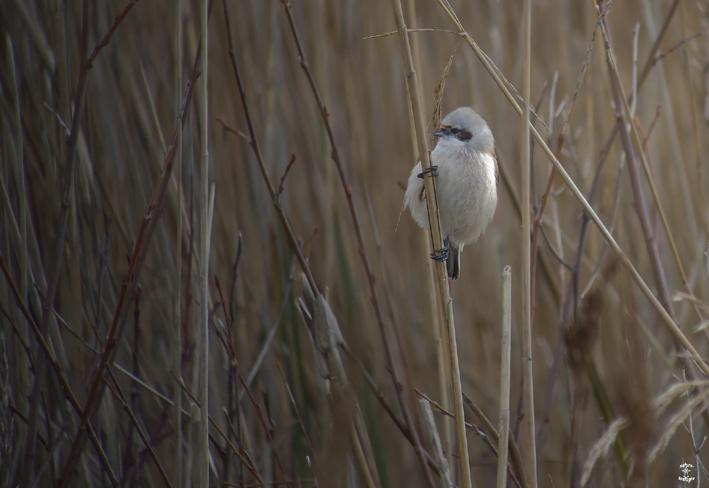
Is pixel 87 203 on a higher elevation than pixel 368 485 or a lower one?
higher

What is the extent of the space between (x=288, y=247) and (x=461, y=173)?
555 millimetres

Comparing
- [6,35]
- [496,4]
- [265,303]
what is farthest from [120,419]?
[496,4]

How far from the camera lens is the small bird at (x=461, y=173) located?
51.8 inches

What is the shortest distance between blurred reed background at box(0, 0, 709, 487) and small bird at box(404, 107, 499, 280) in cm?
13

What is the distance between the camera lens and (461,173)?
1.32m

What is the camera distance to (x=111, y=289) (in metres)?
1.33

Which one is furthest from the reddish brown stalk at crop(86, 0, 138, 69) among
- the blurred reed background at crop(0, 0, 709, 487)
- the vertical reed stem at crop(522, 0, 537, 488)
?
the vertical reed stem at crop(522, 0, 537, 488)

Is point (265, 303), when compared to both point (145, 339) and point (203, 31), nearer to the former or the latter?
point (145, 339)

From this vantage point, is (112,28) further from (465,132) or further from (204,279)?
(465,132)

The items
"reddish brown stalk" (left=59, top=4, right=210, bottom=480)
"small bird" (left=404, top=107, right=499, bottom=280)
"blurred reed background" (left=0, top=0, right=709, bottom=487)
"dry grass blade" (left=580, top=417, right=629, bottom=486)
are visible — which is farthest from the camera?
"small bird" (left=404, top=107, right=499, bottom=280)

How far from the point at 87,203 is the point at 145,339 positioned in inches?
18.3

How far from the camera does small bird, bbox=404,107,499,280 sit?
1315mm

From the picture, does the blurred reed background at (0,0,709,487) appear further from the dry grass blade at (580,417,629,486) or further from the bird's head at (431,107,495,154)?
the bird's head at (431,107,495,154)

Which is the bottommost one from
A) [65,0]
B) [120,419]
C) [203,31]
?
[120,419]
